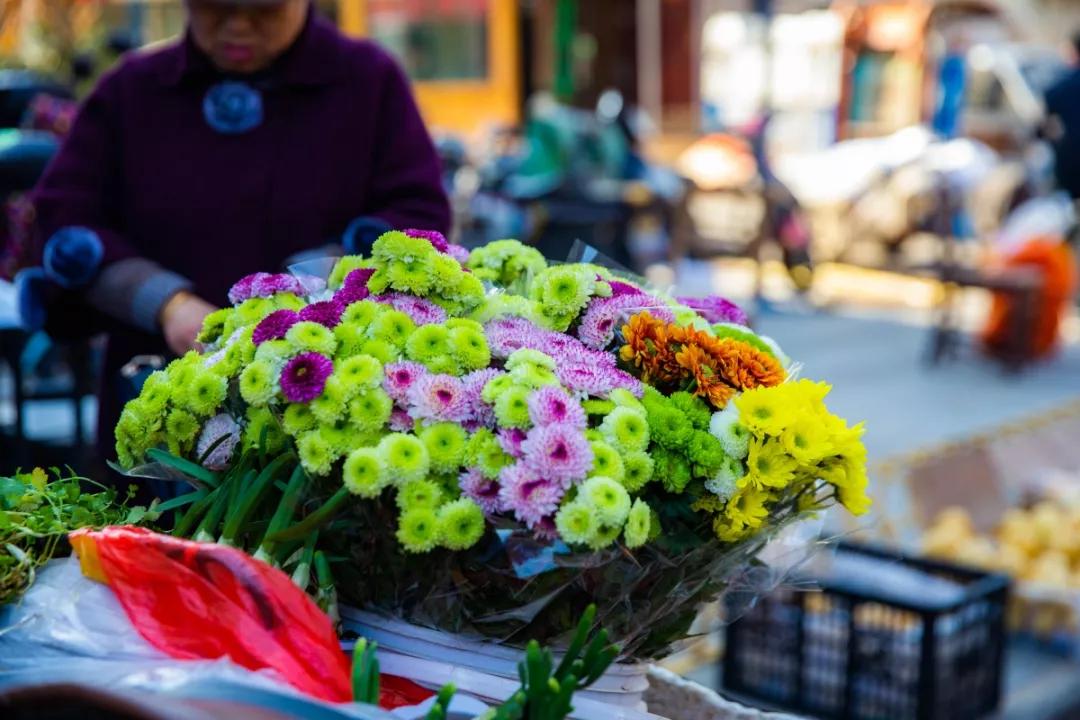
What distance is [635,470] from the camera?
1256mm

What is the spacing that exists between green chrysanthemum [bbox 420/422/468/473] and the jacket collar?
119cm

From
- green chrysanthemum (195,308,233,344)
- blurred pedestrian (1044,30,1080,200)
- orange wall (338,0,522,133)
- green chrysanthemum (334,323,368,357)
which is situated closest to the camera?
green chrysanthemum (334,323,368,357)

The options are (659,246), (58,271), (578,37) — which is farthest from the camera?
(578,37)

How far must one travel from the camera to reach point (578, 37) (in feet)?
53.4

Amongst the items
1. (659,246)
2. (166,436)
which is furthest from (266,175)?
(659,246)

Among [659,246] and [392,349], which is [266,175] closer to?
[392,349]

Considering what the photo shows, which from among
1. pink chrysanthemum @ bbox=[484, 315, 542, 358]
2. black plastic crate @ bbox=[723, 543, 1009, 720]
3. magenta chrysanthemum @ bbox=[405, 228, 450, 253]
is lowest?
black plastic crate @ bbox=[723, 543, 1009, 720]

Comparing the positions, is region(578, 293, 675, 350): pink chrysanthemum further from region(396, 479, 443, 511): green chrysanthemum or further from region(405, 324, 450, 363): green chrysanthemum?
region(396, 479, 443, 511): green chrysanthemum

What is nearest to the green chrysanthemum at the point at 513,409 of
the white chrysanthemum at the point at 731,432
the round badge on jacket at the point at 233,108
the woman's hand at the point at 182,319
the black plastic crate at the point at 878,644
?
the white chrysanthemum at the point at 731,432

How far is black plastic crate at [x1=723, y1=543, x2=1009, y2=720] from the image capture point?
9.76 feet

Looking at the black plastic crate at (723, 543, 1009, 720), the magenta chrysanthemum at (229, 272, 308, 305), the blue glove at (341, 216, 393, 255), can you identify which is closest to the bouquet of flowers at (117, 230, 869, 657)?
the magenta chrysanthemum at (229, 272, 308, 305)

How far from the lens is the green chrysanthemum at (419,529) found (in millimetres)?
1197

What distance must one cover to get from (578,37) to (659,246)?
8186 mm

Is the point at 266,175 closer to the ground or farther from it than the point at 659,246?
farther from it
